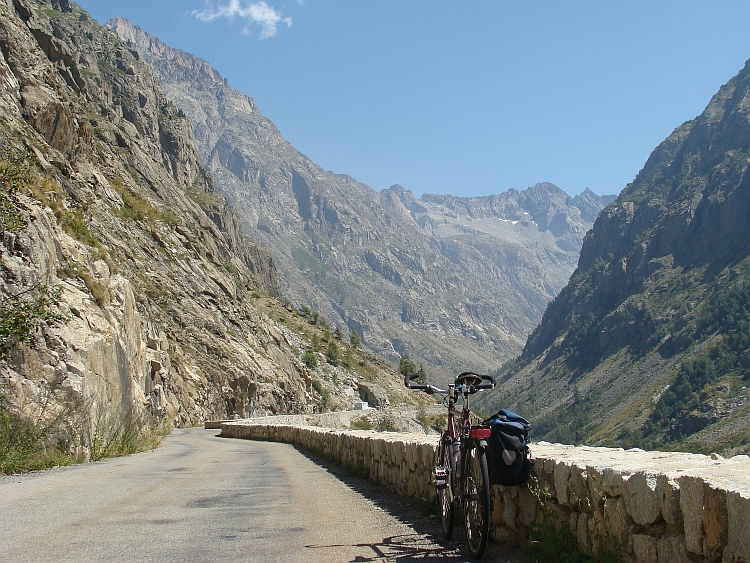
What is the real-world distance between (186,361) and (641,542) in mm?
48081

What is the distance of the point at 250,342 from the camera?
204 ft

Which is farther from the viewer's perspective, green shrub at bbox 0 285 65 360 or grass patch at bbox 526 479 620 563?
green shrub at bbox 0 285 65 360

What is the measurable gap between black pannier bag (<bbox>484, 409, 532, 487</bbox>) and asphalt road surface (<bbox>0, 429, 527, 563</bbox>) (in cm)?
72

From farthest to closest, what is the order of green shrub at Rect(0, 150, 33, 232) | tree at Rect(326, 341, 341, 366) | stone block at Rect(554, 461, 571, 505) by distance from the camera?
1. tree at Rect(326, 341, 341, 366)
2. green shrub at Rect(0, 150, 33, 232)
3. stone block at Rect(554, 461, 571, 505)

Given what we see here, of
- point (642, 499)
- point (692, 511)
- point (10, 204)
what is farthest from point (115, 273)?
point (692, 511)

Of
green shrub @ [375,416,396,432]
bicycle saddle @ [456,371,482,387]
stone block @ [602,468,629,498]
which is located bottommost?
stone block @ [602,468,629,498]

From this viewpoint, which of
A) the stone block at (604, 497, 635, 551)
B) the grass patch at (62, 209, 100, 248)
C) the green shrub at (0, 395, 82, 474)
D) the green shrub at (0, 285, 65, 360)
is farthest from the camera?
the grass patch at (62, 209, 100, 248)

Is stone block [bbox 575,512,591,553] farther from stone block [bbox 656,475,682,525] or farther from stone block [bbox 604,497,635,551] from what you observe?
stone block [bbox 656,475,682,525]

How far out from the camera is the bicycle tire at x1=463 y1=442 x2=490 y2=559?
5.69 metres

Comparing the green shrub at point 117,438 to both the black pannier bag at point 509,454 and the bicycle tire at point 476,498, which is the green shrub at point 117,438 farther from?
the black pannier bag at point 509,454

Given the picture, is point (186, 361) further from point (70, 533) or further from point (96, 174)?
point (70, 533)

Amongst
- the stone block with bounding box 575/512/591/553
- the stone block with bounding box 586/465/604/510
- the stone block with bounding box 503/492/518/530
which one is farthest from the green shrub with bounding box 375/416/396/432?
the stone block with bounding box 586/465/604/510

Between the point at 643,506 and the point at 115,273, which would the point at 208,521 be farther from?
the point at 115,273

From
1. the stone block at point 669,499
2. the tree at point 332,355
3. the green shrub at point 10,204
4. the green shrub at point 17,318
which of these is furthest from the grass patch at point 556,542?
the tree at point 332,355
